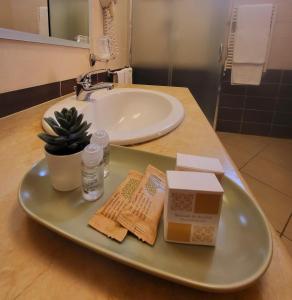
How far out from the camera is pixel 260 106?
7.68 ft

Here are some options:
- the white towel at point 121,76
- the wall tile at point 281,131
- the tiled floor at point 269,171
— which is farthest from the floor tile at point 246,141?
the white towel at point 121,76

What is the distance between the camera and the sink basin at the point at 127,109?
781mm

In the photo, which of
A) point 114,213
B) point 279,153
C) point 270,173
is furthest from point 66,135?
point 279,153

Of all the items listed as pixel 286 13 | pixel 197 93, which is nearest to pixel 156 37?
pixel 197 93

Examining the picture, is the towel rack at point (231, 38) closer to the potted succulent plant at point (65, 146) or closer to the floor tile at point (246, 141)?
the floor tile at point (246, 141)

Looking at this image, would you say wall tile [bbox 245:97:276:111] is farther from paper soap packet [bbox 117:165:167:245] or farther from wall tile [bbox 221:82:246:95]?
paper soap packet [bbox 117:165:167:245]

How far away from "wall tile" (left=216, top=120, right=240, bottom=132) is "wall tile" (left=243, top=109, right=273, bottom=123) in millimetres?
111

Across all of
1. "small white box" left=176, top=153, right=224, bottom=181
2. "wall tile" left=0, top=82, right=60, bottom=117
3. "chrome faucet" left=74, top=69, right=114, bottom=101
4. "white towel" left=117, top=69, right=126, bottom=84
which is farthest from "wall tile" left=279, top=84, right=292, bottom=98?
"small white box" left=176, top=153, right=224, bottom=181

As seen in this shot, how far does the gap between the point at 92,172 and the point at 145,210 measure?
0.10m

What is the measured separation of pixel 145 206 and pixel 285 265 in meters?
0.19

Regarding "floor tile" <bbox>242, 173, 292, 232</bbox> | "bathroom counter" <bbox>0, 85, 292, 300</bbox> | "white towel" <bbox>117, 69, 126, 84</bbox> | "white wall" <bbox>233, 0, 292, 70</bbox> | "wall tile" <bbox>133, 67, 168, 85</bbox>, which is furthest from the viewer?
"wall tile" <bbox>133, 67, 168, 85</bbox>

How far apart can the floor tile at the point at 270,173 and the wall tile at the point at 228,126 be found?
584 millimetres

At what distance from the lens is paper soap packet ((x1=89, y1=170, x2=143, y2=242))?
0.95 feet

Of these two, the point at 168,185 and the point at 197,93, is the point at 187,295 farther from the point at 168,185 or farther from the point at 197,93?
the point at 197,93
